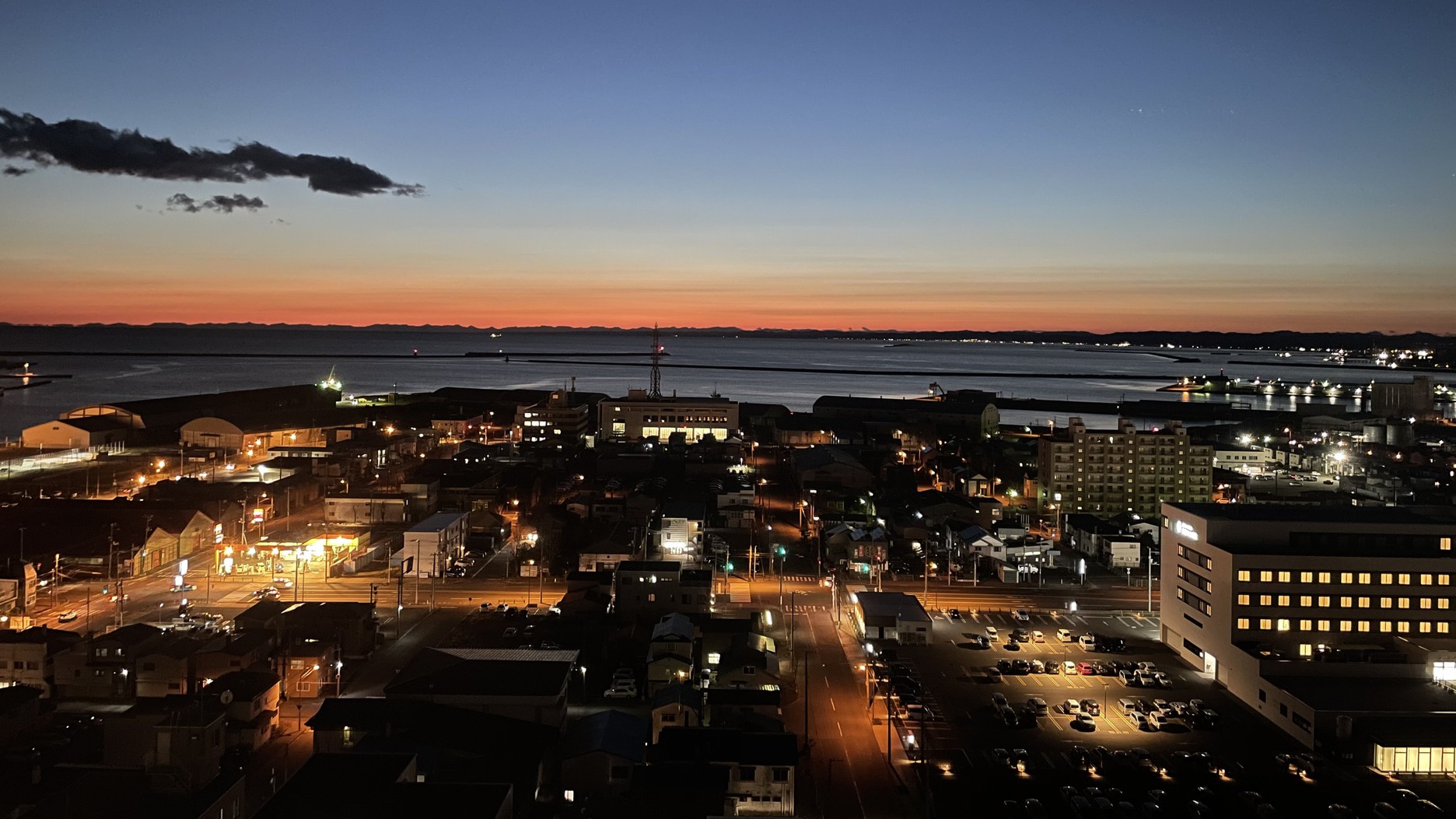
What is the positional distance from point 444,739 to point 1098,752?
577 centimetres

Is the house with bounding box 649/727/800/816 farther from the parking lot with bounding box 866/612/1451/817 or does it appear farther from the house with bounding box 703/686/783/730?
the parking lot with bounding box 866/612/1451/817

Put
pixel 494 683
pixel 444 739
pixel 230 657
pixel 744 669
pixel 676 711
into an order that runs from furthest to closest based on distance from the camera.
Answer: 1. pixel 744 669
2. pixel 230 657
3. pixel 494 683
4. pixel 676 711
5. pixel 444 739

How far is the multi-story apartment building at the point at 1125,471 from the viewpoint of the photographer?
68.0 feet

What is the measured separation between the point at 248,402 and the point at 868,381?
44504 mm

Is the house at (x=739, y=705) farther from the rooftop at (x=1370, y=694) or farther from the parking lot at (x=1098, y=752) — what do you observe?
the rooftop at (x=1370, y=694)

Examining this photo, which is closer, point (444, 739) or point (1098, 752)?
point (444, 739)

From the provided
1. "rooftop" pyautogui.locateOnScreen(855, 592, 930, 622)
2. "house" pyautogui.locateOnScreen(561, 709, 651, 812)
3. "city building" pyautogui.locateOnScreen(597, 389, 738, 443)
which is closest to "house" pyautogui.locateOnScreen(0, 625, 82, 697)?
A: "house" pyautogui.locateOnScreen(561, 709, 651, 812)

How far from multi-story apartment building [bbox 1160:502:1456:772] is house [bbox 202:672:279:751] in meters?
9.82

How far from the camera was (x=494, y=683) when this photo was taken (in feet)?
28.3

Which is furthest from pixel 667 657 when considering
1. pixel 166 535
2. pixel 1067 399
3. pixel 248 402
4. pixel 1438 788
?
pixel 1067 399

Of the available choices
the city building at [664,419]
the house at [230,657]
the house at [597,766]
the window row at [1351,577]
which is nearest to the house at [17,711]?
the house at [230,657]

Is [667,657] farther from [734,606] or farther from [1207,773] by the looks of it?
[1207,773]

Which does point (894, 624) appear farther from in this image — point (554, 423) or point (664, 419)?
point (554, 423)

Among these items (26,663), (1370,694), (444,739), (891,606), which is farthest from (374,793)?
(1370,694)
